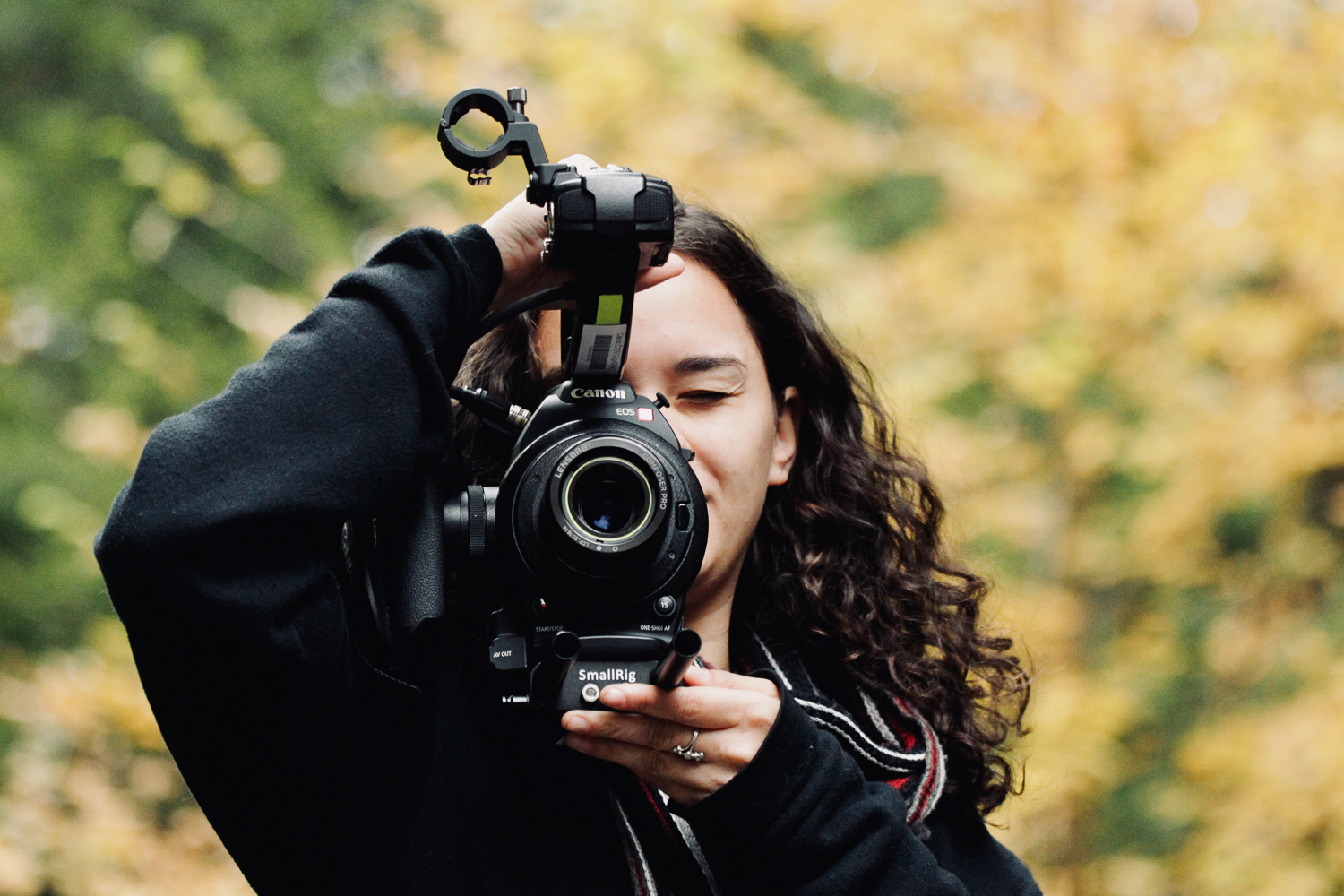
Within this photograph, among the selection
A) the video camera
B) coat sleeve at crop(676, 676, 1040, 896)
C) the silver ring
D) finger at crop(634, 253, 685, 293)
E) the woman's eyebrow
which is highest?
finger at crop(634, 253, 685, 293)

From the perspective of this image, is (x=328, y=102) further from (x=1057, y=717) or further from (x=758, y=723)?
(x=758, y=723)

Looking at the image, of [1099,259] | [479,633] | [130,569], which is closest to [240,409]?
[130,569]

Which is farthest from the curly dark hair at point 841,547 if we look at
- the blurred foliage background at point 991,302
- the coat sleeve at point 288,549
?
the blurred foliage background at point 991,302

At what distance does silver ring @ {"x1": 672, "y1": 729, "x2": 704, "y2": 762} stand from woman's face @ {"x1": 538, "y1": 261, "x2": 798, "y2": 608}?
0.29m

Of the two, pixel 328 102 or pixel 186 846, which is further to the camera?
pixel 328 102

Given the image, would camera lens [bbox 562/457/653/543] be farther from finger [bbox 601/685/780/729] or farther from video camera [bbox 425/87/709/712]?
finger [bbox 601/685/780/729]

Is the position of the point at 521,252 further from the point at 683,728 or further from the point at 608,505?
the point at 683,728

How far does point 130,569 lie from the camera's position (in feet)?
3.14

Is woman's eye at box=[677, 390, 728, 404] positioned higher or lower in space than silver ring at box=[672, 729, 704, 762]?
higher

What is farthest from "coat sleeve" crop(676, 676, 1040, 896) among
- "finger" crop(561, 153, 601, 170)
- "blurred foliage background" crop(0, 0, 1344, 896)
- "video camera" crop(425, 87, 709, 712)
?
"blurred foliage background" crop(0, 0, 1344, 896)

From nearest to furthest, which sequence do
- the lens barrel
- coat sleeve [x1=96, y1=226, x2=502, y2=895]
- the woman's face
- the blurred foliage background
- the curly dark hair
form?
coat sleeve [x1=96, y1=226, x2=502, y2=895], the lens barrel, the woman's face, the curly dark hair, the blurred foliage background

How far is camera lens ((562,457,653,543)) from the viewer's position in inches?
43.4

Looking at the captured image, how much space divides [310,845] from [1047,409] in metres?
2.32

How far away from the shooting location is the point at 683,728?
3.66 feet
